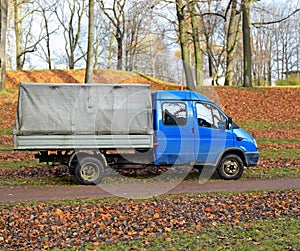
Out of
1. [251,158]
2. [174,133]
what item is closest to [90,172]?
[174,133]

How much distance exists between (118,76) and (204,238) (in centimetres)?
3274

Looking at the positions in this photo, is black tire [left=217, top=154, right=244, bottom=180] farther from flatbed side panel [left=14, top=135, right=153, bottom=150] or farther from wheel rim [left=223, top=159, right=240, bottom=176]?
flatbed side panel [left=14, top=135, right=153, bottom=150]

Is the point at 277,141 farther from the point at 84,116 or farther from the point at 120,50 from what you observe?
the point at 120,50

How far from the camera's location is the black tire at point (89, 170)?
1290 cm

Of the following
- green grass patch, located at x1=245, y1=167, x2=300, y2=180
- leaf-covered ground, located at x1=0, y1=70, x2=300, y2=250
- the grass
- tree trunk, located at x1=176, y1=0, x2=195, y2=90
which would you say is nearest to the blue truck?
green grass patch, located at x1=245, y1=167, x2=300, y2=180

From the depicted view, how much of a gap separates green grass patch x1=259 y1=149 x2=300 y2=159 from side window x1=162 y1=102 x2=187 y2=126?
590 cm

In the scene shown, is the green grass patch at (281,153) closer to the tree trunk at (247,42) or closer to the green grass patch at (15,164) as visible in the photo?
the green grass patch at (15,164)

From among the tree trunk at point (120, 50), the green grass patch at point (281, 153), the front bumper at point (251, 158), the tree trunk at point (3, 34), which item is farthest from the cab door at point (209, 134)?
the tree trunk at point (120, 50)

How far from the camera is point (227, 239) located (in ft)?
25.8

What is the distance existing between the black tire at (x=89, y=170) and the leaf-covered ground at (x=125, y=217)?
2.28 meters

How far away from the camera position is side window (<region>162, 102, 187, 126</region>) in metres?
13.2

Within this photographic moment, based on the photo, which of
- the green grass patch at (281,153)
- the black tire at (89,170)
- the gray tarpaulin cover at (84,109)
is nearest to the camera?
the gray tarpaulin cover at (84,109)

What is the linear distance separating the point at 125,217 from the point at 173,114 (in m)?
4.55

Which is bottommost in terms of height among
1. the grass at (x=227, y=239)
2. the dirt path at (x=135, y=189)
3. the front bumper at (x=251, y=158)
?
the grass at (x=227, y=239)
